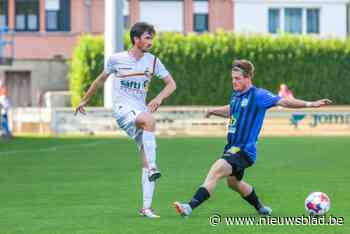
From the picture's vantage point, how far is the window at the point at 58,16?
2613 inches

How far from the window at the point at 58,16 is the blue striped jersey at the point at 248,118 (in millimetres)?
53365

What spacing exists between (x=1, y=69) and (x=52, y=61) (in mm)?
2686

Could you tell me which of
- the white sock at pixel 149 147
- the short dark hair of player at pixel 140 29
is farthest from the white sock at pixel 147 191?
the short dark hair of player at pixel 140 29

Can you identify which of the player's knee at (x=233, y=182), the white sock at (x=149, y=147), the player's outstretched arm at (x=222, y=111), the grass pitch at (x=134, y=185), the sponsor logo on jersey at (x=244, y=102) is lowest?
the grass pitch at (x=134, y=185)

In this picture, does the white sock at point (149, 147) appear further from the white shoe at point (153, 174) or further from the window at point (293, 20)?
the window at point (293, 20)

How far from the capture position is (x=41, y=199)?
1631cm

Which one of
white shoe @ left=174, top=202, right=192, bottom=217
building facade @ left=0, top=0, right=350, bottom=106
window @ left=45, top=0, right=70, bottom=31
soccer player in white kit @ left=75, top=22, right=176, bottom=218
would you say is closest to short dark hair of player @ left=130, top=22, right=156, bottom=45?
soccer player in white kit @ left=75, top=22, right=176, bottom=218

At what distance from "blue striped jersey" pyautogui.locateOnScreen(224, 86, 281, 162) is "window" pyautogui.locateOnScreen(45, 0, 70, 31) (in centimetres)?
5336

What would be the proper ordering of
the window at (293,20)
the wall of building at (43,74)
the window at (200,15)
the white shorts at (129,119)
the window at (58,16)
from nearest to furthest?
the white shorts at (129,119) < the wall of building at (43,74) < the window at (58,16) < the window at (200,15) < the window at (293,20)

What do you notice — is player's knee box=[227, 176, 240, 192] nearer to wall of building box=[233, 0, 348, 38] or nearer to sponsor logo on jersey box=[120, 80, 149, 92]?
sponsor logo on jersey box=[120, 80, 149, 92]

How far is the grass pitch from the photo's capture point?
1292 cm

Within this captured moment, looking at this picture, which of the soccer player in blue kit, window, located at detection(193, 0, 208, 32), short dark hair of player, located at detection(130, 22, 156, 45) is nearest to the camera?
the soccer player in blue kit

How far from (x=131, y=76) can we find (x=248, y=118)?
4.58ft

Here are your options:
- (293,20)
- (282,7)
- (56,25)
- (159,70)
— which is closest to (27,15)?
(56,25)
